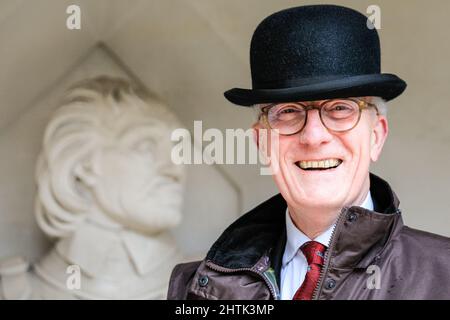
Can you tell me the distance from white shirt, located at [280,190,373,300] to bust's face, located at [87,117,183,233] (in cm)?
115

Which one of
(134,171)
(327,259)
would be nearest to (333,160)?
(327,259)

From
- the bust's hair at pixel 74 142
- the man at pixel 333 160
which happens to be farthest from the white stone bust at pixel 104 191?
the man at pixel 333 160

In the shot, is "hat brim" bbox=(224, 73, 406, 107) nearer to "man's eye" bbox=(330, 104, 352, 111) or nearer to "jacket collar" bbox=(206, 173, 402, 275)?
"man's eye" bbox=(330, 104, 352, 111)

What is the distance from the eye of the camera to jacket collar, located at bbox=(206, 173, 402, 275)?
104 centimetres

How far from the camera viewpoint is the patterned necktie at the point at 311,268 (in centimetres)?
107

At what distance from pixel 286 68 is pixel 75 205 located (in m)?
1.29

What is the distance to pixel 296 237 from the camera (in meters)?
1.11

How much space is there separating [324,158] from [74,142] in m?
1.32

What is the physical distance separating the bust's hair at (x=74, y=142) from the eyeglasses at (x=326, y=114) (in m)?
1.21

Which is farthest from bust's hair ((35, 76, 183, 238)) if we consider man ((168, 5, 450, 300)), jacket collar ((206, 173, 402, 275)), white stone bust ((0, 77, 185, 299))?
man ((168, 5, 450, 300))

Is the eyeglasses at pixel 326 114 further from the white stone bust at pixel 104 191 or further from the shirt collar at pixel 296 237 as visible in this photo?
the white stone bust at pixel 104 191

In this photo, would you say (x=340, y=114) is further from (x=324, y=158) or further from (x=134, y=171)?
(x=134, y=171)

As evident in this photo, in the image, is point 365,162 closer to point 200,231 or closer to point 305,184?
point 305,184

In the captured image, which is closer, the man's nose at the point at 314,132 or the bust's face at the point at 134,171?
the man's nose at the point at 314,132
